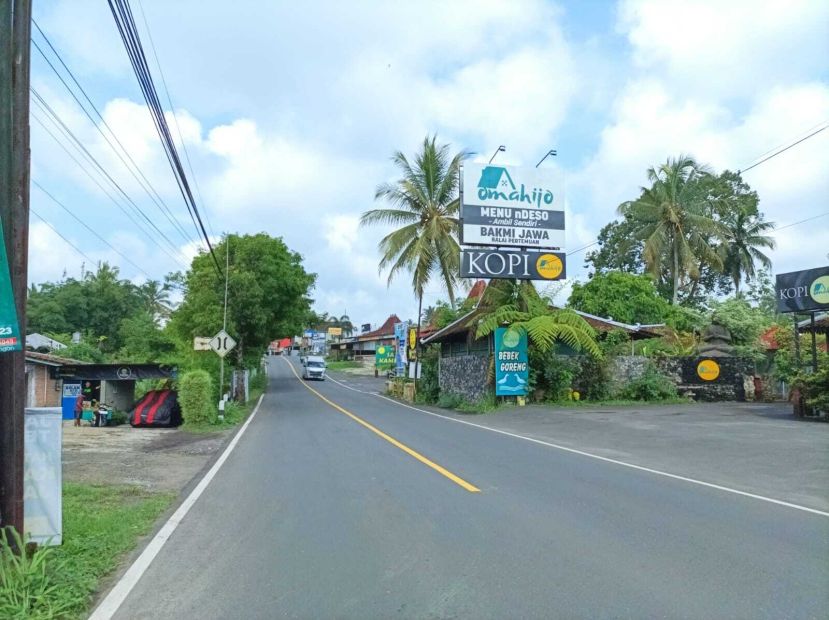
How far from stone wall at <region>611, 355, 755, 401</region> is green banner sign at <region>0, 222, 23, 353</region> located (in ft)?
82.2

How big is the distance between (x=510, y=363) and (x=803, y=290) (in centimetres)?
1007

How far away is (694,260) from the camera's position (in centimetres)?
4159

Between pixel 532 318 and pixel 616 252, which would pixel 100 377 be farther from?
pixel 616 252

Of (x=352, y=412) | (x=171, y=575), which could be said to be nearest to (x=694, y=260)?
(x=352, y=412)

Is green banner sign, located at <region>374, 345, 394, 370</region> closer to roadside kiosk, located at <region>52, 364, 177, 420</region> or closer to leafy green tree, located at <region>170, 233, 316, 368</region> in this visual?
leafy green tree, located at <region>170, 233, 316, 368</region>

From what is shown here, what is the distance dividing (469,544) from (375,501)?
2.33 meters

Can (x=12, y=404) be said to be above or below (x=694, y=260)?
below

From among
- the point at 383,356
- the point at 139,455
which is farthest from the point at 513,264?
the point at 383,356

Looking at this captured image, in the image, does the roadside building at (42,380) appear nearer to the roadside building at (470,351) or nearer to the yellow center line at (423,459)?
the yellow center line at (423,459)

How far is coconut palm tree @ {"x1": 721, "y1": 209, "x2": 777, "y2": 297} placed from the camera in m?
48.0

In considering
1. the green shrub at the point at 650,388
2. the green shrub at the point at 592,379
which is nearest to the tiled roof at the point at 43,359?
the green shrub at the point at 592,379

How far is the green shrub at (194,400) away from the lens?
2145 cm

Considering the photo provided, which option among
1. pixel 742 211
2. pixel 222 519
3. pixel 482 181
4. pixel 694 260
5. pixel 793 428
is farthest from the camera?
pixel 742 211

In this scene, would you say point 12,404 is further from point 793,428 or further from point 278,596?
point 793,428
